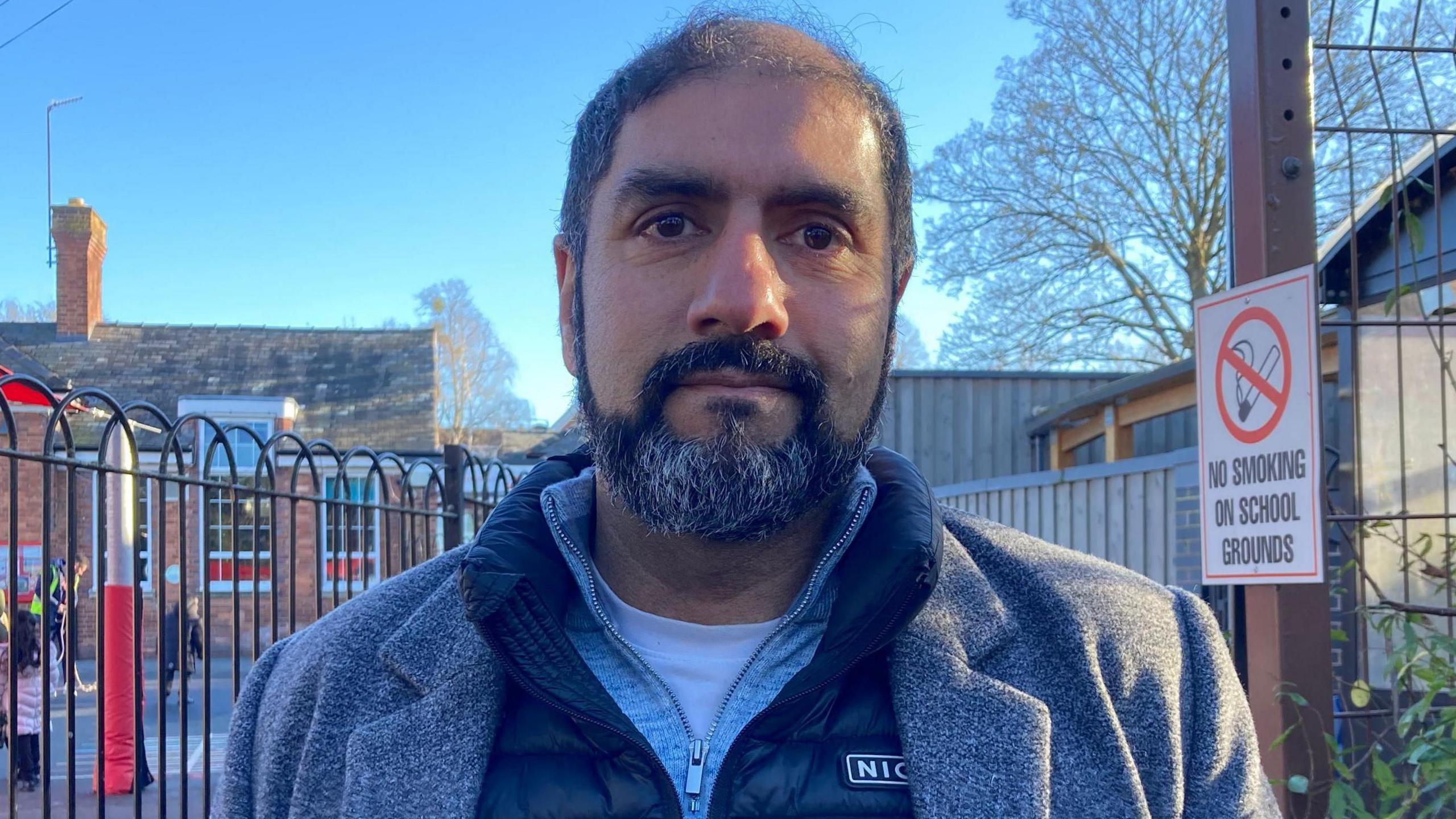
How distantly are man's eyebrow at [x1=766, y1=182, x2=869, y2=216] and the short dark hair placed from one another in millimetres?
138

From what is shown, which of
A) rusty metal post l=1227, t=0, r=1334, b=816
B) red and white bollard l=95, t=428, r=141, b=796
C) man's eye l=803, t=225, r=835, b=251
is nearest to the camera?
man's eye l=803, t=225, r=835, b=251

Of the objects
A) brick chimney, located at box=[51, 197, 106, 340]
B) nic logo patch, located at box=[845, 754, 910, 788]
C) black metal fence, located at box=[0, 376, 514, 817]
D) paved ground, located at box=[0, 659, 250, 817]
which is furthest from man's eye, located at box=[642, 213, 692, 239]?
brick chimney, located at box=[51, 197, 106, 340]

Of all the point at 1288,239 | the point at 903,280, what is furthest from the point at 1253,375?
the point at 903,280

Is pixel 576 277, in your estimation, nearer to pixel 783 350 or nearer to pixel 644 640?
pixel 783 350

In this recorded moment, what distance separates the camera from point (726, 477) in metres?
1.57

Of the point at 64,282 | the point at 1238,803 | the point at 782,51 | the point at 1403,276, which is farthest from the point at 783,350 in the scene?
the point at 64,282

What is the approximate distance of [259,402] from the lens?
19.3m

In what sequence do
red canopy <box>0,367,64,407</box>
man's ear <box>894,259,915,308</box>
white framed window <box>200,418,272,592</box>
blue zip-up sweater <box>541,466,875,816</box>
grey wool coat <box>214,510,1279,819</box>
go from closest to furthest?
grey wool coat <box>214,510,1279,819</box>, blue zip-up sweater <box>541,466,875,816</box>, man's ear <box>894,259,915,308</box>, red canopy <box>0,367,64,407</box>, white framed window <box>200,418,272,592</box>

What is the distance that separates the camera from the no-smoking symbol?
2.45 metres

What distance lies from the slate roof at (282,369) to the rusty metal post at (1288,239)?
69.3 ft

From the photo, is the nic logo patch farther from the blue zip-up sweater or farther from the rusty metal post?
the rusty metal post

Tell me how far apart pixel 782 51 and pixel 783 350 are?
1.67ft

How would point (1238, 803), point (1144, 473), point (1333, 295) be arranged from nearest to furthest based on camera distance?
point (1238, 803), point (1333, 295), point (1144, 473)

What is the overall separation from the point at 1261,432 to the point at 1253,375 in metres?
0.14
